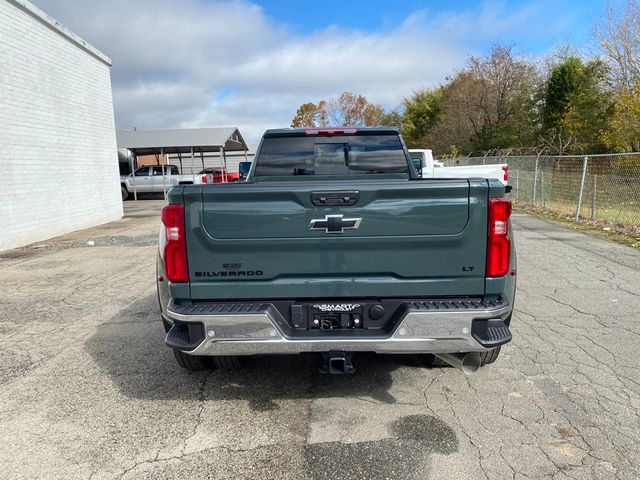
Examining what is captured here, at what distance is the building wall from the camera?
33.5 ft

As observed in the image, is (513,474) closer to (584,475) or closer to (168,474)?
(584,475)

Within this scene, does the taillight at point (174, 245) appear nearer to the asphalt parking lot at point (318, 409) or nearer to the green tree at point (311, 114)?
the asphalt parking lot at point (318, 409)

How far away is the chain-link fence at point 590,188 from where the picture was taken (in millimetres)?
11000

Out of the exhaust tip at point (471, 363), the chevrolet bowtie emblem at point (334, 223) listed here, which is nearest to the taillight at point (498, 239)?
the exhaust tip at point (471, 363)

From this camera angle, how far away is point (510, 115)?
3278 cm

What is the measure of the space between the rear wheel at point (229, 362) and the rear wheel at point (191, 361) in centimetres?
9

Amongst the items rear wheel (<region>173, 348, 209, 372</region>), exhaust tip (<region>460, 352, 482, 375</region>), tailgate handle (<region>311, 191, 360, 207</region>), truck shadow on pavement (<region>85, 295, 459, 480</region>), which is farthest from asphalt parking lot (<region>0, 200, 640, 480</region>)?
tailgate handle (<region>311, 191, 360, 207</region>)

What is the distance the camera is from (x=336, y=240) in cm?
280

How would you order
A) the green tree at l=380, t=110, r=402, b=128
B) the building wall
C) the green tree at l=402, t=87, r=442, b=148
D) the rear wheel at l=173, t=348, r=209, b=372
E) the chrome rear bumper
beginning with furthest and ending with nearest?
the green tree at l=380, t=110, r=402, b=128 → the green tree at l=402, t=87, r=442, b=148 → the building wall → the rear wheel at l=173, t=348, r=209, b=372 → the chrome rear bumper

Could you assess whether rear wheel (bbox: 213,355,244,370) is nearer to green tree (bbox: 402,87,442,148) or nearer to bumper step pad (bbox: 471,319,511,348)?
bumper step pad (bbox: 471,319,511,348)


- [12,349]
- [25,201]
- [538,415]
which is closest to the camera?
[538,415]

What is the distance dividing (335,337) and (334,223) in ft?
2.30

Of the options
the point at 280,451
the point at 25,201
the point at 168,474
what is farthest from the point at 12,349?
the point at 25,201

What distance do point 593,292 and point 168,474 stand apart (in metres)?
5.47
